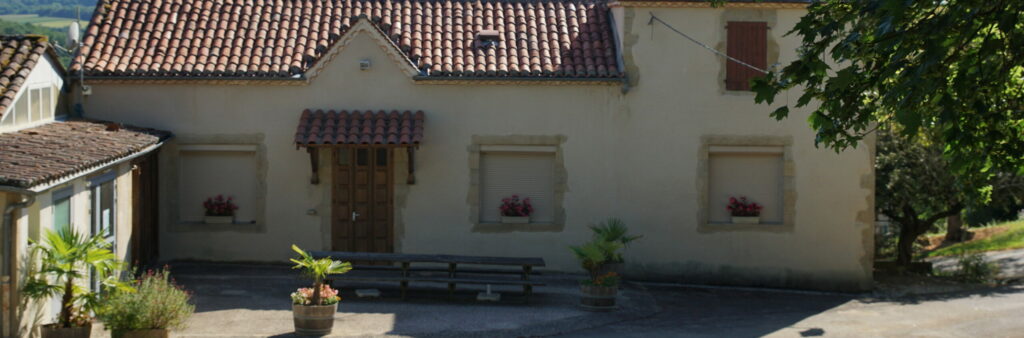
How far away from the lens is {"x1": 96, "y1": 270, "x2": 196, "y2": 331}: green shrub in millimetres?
11664

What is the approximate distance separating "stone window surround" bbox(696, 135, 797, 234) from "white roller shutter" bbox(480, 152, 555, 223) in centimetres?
228

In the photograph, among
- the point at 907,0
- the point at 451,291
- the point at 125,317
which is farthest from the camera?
the point at 451,291

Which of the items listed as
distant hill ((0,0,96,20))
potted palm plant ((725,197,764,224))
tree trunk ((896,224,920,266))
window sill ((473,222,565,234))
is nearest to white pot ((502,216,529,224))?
window sill ((473,222,565,234))

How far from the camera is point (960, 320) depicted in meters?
15.7

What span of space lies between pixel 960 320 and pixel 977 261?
16.9ft

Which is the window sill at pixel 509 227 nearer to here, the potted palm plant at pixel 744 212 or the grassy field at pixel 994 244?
the potted palm plant at pixel 744 212

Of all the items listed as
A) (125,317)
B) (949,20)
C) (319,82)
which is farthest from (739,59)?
(125,317)

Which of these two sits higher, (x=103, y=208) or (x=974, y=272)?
(x=103, y=208)

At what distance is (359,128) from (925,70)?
10.1m

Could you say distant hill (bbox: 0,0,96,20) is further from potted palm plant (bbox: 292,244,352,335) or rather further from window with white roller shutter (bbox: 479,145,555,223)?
potted palm plant (bbox: 292,244,352,335)

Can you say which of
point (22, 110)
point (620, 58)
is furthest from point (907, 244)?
point (22, 110)

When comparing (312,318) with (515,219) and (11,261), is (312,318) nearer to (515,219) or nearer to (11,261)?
(11,261)

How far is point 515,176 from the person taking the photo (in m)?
17.6

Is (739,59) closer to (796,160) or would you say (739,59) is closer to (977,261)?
(796,160)
